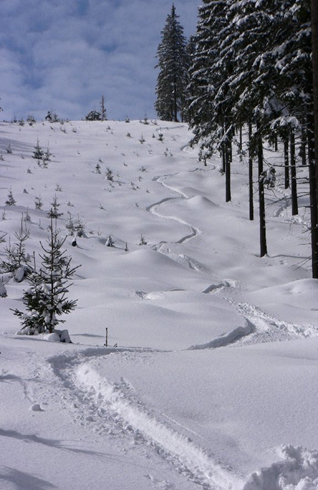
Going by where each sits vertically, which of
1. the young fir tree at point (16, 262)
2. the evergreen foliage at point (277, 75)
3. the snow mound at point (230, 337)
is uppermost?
the evergreen foliage at point (277, 75)

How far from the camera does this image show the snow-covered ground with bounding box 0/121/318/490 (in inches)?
106

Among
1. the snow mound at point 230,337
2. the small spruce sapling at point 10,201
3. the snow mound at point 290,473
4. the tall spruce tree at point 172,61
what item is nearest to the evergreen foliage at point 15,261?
the small spruce sapling at point 10,201

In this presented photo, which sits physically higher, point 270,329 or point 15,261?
point 15,261

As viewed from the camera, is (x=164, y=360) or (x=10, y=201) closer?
(x=164, y=360)

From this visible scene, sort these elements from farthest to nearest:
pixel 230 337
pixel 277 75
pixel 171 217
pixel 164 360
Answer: pixel 171 217 < pixel 277 75 < pixel 230 337 < pixel 164 360

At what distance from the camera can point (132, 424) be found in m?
3.39

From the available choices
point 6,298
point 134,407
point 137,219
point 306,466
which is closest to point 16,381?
point 134,407

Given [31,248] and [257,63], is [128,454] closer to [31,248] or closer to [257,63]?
[31,248]

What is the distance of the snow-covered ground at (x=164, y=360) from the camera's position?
8.87 feet

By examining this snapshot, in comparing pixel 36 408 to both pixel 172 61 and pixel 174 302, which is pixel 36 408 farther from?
pixel 172 61

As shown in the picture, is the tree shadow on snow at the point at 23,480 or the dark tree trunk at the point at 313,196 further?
the dark tree trunk at the point at 313,196

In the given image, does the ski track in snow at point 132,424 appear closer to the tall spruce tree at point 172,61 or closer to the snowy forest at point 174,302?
the snowy forest at point 174,302

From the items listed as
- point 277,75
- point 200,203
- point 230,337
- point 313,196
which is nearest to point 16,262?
point 230,337

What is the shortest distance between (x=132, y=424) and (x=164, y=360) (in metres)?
1.62
